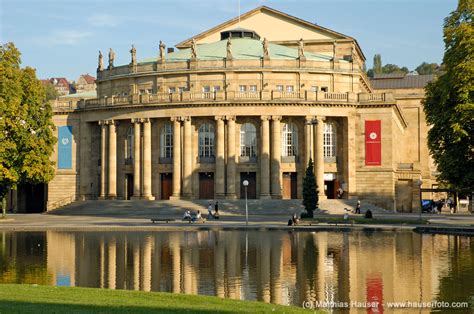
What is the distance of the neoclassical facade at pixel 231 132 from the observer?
94188 mm

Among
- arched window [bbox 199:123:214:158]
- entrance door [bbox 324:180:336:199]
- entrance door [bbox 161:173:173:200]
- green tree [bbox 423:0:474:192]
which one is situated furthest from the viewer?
entrance door [bbox 161:173:173:200]

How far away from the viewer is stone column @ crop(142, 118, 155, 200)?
96.4 m

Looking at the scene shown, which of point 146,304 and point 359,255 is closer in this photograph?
point 146,304

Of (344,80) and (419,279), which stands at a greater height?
(344,80)

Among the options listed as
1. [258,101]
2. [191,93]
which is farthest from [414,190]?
[191,93]

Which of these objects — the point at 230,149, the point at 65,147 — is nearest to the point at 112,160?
the point at 65,147

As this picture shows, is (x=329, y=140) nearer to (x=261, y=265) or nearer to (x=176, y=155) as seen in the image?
(x=176, y=155)

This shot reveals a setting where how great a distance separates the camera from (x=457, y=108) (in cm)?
5878

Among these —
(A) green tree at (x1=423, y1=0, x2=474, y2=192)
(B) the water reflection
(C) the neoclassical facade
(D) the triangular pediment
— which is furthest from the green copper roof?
(B) the water reflection

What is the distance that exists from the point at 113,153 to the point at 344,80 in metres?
29.4

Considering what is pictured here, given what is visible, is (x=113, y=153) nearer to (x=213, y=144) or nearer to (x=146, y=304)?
(x=213, y=144)

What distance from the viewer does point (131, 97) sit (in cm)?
9769

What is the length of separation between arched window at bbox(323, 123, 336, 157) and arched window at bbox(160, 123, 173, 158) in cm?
1822

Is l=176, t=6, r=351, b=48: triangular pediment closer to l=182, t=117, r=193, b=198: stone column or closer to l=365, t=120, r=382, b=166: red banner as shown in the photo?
l=365, t=120, r=382, b=166: red banner
